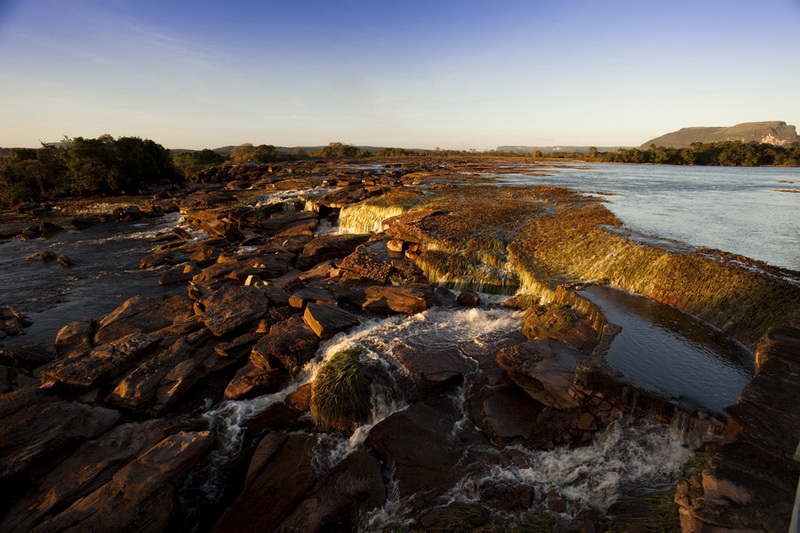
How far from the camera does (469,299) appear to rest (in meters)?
16.0

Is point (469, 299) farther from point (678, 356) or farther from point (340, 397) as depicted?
point (340, 397)

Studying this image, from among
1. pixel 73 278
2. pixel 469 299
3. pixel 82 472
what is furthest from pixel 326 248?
pixel 82 472

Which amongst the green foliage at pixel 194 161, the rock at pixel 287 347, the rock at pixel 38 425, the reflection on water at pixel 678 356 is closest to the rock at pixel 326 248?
the rock at pixel 287 347

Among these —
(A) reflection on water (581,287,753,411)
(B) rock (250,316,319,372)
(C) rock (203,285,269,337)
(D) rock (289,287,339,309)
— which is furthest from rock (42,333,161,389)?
(A) reflection on water (581,287,753,411)

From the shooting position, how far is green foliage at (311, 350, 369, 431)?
9.43 meters

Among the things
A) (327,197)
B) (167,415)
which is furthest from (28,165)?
(167,415)

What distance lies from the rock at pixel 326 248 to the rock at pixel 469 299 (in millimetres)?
10402

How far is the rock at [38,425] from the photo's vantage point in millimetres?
7809

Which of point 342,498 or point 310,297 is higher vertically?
point 310,297

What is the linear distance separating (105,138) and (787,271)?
2851 inches

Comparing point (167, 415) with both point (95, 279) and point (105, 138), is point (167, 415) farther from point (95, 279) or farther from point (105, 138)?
point (105, 138)

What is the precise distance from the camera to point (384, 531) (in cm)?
665

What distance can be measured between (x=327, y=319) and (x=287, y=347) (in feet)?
6.78

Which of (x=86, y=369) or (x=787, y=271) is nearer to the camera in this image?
(x=86, y=369)
